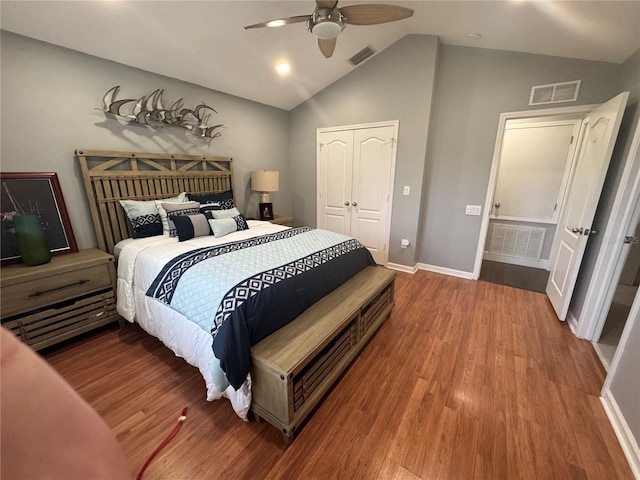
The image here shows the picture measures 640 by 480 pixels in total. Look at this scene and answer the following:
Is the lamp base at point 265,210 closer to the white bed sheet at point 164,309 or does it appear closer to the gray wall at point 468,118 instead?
the white bed sheet at point 164,309

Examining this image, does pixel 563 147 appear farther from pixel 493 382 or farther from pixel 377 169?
pixel 493 382

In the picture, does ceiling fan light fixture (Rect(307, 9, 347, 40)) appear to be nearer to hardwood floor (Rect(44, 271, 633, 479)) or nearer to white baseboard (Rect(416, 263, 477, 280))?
hardwood floor (Rect(44, 271, 633, 479))

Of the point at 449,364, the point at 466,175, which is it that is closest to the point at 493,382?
the point at 449,364

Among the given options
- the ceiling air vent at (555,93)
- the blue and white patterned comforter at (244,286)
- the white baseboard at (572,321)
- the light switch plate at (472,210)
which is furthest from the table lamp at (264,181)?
the white baseboard at (572,321)

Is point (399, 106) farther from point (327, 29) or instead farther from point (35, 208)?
point (35, 208)

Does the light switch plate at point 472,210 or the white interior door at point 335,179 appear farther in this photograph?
the white interior door at point 335,179

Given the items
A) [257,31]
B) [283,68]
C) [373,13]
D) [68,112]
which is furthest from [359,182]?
[68,112]

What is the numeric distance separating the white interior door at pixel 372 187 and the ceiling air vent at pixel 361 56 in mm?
828

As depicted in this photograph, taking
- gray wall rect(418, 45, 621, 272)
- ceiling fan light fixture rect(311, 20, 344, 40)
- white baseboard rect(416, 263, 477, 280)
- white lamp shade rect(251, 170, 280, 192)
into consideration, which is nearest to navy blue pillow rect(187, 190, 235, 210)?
white lamp shade rect(251, 170, 280, 192)

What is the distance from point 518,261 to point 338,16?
4.24 m

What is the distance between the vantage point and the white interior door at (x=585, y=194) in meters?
2.12

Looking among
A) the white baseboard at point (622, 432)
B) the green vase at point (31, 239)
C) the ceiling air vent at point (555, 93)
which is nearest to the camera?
the white baseboard at point (622, 432)

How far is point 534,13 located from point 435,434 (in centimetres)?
319

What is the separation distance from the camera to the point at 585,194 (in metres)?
2.38
